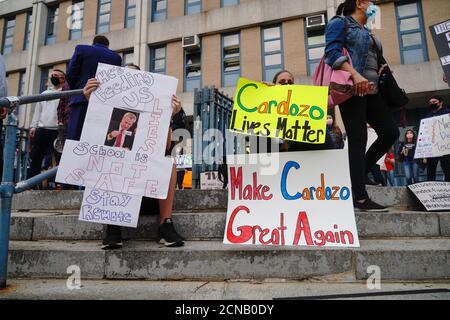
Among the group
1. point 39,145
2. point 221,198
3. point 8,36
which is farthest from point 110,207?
point 8,36

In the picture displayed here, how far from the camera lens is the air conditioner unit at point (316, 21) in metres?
11.6

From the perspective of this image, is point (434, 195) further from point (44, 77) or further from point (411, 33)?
point (44, 77)

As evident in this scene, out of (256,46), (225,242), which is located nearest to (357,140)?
(225,242)

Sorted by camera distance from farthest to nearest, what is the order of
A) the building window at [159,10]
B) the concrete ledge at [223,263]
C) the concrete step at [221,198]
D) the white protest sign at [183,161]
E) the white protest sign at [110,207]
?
the building window at [159,10]
the white protest sign at [183,161]
the concrete step at [221,198]
the white protest sign at [110,207]
the concrete ledge at [223,263]

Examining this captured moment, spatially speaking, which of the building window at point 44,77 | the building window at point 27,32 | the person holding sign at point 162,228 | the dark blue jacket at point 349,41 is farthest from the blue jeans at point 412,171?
the building window at point 27,32

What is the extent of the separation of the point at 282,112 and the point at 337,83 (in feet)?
1.73

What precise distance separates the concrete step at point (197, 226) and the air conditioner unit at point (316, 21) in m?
10.8

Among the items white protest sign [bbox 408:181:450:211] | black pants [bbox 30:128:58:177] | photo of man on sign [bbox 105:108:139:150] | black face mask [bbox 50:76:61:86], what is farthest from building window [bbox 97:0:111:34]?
white protest sign [bbox 408:181:450:211]

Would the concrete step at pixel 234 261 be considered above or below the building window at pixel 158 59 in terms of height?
below

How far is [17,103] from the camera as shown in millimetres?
2029

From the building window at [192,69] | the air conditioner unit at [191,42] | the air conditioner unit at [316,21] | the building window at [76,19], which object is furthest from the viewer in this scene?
the building window at [76,19]

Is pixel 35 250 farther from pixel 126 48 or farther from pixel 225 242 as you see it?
pixel 126 48

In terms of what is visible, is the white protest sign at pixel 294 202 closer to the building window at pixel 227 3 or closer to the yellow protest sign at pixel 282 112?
the yellow protest sign at pixel 282 112
